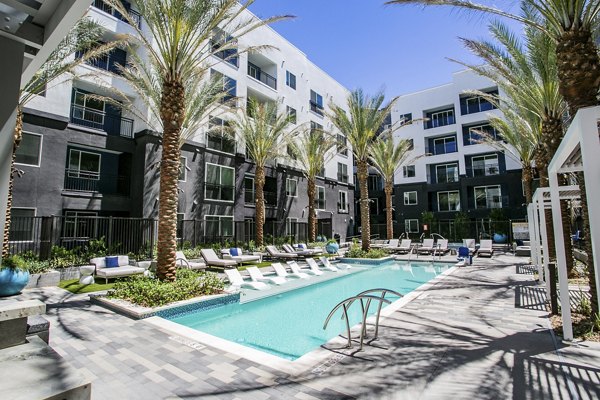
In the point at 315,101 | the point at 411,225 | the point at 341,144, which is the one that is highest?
the point at 315,101

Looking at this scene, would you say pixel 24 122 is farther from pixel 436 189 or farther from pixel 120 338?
pixel 436 189

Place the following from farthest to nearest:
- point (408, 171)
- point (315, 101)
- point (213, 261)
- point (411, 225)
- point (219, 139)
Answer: point (408, 171) → point (411, 225) → point (315, 101) → point (219, 139) → point (213, 261)

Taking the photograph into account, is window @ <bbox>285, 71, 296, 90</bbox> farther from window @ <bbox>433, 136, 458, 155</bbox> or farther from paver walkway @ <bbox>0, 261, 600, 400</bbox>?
paver walkway @ <bbox>0, 261, 600, 400</bbox>

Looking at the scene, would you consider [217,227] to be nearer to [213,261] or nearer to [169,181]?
[213,261]

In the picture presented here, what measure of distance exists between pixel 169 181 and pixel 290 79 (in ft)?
81.0

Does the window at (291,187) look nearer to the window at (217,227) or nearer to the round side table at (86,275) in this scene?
the window at (217,227)

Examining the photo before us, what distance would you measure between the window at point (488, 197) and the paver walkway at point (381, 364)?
29.5m

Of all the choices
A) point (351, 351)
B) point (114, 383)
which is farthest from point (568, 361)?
point (114, 383)

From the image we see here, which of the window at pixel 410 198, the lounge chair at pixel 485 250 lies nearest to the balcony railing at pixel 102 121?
the lounge chair at pixel 485 250

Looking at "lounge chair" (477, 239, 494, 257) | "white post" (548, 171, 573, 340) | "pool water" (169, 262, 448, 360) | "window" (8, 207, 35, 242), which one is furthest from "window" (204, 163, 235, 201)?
"white post" (548, 171, 573, 340)

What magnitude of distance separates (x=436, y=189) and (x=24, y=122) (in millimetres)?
37499

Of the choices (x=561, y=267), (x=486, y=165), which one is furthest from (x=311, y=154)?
(x=561, y=267)

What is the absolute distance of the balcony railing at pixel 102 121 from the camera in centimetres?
1828

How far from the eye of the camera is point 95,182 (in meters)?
19.0
